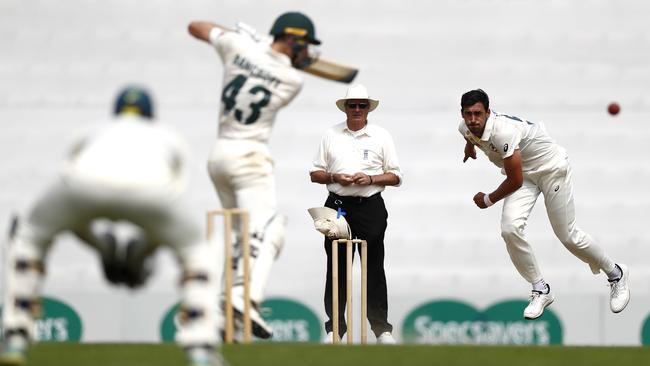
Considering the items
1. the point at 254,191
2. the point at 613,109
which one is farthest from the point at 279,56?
the point at 613,109

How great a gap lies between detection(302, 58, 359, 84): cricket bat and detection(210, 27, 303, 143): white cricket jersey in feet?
0.38

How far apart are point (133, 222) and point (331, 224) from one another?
7.99 feet

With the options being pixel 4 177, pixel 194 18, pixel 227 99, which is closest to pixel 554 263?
pixel 194 18

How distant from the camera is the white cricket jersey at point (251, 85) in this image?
465 cm

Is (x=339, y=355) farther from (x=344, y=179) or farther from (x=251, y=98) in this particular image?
A: (x=344, y=179)

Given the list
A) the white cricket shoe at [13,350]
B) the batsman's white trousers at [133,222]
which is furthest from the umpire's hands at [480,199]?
the white cricket shoe at [13,350]

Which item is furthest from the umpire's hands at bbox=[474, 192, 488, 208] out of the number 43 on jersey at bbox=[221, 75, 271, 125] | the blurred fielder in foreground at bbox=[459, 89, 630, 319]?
the number 43 on jersey at bbox=[221, 75, 271, 125]

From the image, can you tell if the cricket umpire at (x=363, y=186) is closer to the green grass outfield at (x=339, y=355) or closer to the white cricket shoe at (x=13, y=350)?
the green grass outfield at (x=339, y=355)

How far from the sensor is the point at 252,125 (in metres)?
4.69

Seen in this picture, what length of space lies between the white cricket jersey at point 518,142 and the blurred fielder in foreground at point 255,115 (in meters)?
1.10

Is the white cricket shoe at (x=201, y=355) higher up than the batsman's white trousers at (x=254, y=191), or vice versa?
the batsman's white trousers at (x=254, y=191)

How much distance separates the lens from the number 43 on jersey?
4.65 meters

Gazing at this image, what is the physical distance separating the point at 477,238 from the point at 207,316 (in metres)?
5.29

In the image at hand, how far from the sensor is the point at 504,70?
8758 millimetres
